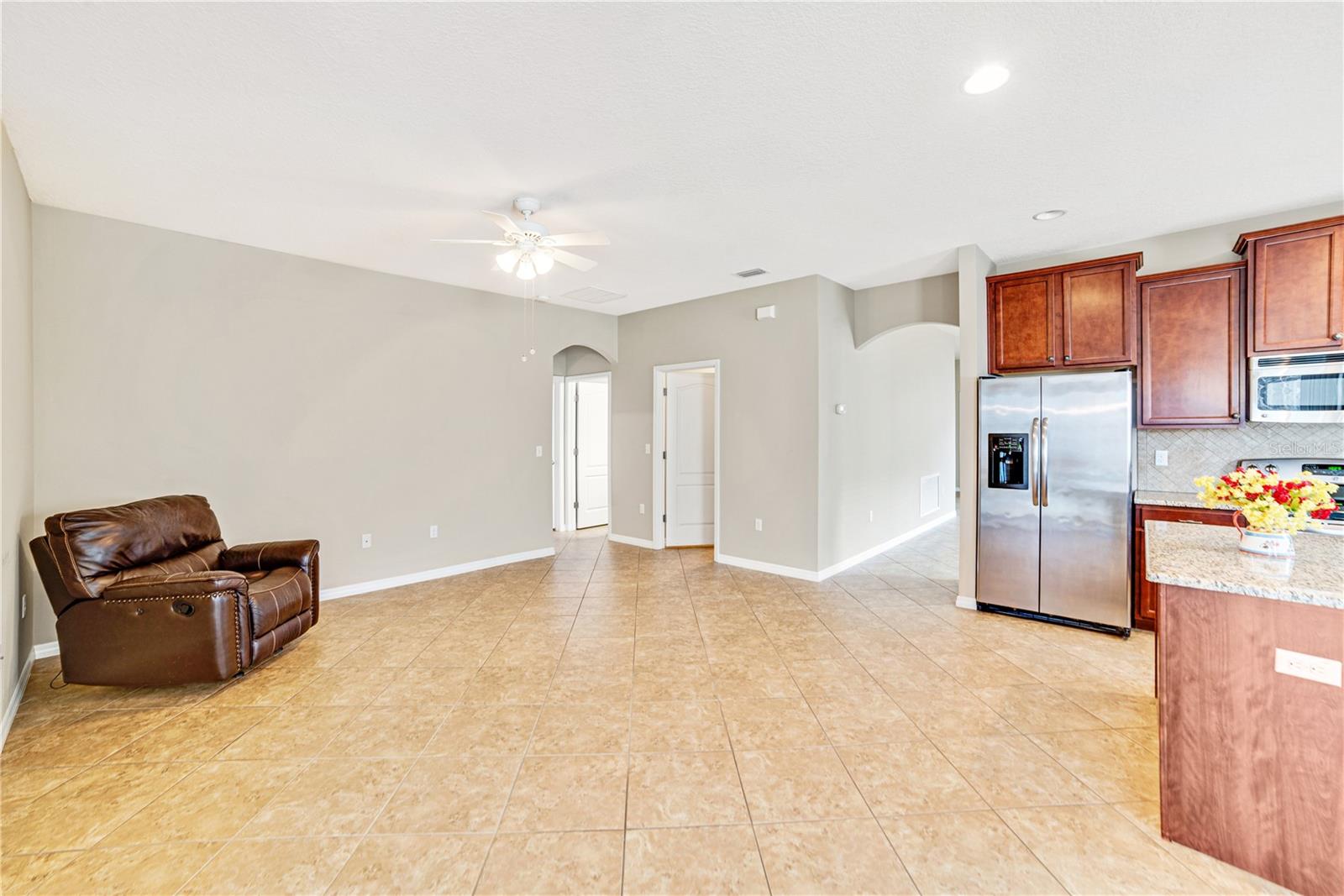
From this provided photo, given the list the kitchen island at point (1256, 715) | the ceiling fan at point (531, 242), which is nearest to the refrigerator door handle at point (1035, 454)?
the kitchen island at point (1256, 715)

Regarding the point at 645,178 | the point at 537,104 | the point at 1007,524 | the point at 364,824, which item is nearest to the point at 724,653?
the point at 364,824

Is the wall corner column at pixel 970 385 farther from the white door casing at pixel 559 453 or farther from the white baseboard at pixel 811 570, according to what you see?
the white door casing at pixel 559 453

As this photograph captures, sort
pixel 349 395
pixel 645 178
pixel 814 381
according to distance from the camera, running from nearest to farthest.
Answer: pixel 645 178
pixel 349 395
pixel 814 381

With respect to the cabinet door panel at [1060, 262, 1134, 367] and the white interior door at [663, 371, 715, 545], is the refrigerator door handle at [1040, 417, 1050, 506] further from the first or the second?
the white interior door at [663, 371, 715, 545]

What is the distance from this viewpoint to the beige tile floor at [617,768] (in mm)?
1715

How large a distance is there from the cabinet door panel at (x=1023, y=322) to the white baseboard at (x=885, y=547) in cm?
215

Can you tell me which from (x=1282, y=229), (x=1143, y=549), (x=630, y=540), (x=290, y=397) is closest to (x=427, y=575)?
(x=290, y=397)

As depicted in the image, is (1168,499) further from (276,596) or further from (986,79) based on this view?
(276,596)

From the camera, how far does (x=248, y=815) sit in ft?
6.41

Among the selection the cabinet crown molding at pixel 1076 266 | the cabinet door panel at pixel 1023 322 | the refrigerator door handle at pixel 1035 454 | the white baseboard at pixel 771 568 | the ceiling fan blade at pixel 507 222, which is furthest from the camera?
the white baseboard at pixel 771 568

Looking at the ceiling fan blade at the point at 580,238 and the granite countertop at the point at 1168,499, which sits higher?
the ceiling fan blade at the point at 580,238

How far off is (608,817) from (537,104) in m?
2.72

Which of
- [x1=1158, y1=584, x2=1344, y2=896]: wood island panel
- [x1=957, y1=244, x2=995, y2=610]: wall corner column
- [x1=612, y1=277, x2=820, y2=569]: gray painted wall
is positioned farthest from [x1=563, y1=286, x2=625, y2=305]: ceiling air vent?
[x1=1158, y1=584, x2=1344, y2=896]: wood island panel

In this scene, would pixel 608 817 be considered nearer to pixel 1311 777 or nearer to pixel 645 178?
pixel 1311 777
